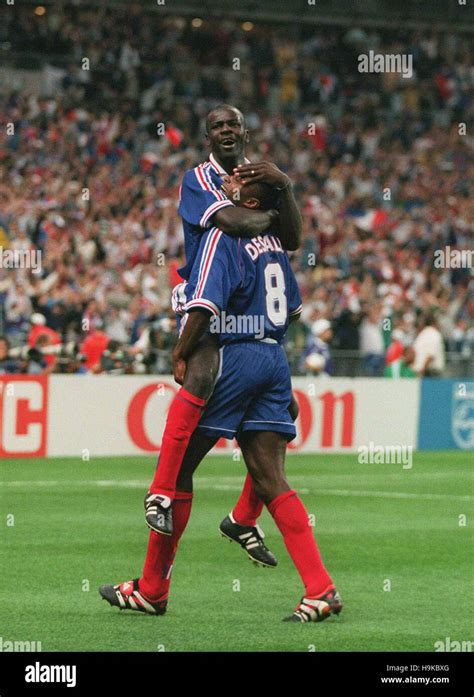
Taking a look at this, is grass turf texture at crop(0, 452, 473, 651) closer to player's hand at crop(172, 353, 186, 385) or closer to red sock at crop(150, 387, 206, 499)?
red sock at crop(150, 387, 206, 499)

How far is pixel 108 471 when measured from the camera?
17.2 meters

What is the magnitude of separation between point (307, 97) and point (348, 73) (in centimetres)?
183

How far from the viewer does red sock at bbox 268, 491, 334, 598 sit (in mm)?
7445

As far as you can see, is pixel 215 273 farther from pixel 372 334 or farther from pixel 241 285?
pixel 372 334

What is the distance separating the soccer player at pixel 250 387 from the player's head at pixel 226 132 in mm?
275

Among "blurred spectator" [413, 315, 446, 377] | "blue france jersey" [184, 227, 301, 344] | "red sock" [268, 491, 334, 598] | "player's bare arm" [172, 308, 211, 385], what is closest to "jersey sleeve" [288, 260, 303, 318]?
"blue france jersey" [184, 227, 301, 344]

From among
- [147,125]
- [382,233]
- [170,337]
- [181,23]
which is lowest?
[170,337]

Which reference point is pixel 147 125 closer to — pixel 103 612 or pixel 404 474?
pixel 404 474

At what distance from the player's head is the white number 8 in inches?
25.3

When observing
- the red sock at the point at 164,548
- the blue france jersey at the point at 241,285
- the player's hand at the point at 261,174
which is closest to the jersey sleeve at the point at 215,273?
the blue france jersey at the point at 241,285

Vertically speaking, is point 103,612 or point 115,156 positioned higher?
point 115,156

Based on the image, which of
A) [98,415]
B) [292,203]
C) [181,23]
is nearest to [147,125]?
[181,23]

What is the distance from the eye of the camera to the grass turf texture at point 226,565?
284 inches

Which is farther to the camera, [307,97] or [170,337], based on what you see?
[307,97]
